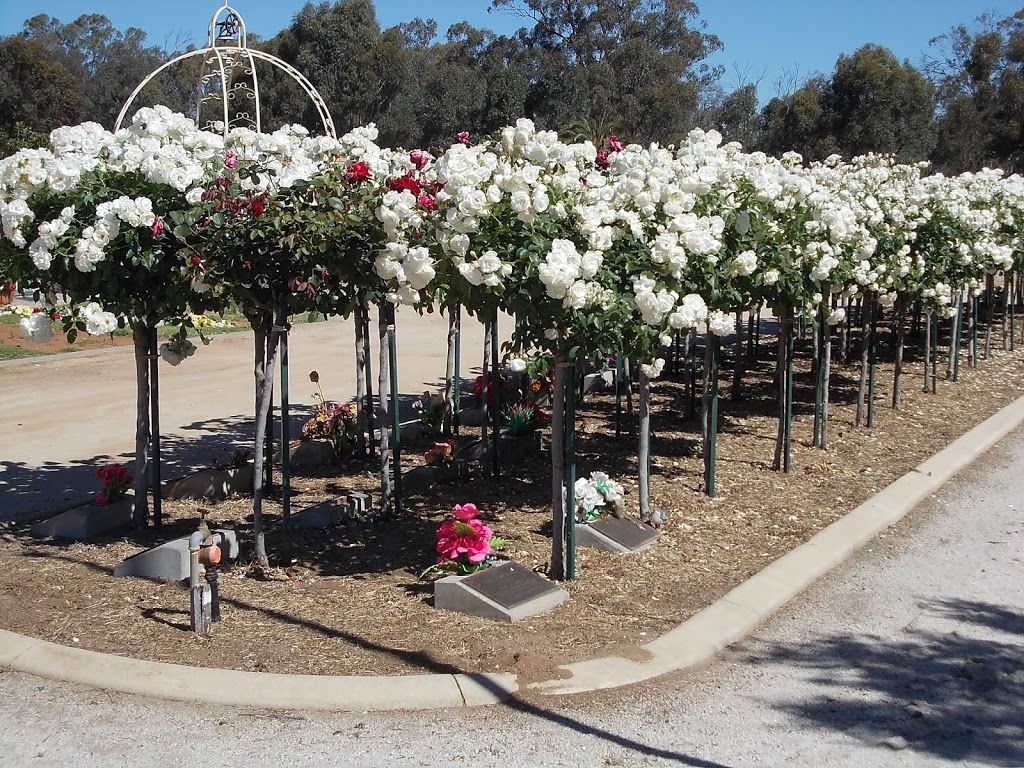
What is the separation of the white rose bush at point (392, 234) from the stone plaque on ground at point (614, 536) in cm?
40

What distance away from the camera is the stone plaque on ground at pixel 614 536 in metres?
6.41

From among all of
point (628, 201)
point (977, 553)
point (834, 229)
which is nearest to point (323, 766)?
point (628, 201)

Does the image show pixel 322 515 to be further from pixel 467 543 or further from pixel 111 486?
pixel 467 543

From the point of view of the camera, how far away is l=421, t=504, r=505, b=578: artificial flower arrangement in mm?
5605

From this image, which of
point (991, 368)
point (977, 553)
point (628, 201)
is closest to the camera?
point (628, 201)

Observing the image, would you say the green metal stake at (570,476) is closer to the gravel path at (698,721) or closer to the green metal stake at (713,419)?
the gravel path at (698,721)

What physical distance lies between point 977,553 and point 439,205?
400 cm

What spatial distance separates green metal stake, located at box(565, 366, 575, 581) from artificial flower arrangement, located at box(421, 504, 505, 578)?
1.40ft

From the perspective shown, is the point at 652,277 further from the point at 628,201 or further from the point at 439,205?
the point at 439,205

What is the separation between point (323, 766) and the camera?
3.88m

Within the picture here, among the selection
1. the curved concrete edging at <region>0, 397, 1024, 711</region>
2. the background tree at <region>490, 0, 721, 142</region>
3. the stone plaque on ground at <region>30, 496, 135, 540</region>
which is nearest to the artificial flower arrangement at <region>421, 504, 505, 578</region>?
the curved concrete edging at <region>0, 397, 1024, 711</region>

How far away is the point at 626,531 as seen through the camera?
6590 mm

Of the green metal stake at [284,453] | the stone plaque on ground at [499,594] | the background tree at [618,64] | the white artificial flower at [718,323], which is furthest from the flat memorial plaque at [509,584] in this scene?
the background tree at [618,64]

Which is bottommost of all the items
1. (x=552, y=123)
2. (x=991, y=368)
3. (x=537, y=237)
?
(x=991, y=368)
